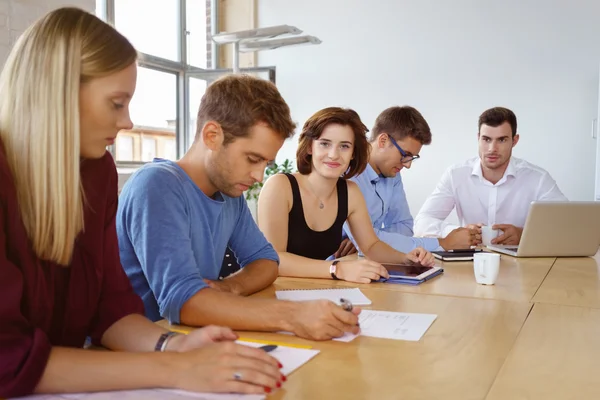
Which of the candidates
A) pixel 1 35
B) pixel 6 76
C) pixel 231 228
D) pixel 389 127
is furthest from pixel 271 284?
pixel 1 35

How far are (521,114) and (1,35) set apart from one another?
4239mm

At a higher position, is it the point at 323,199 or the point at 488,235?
the point at 323,199

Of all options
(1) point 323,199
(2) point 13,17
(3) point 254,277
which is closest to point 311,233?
(1) point 323,199

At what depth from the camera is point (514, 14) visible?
5387 millimetres

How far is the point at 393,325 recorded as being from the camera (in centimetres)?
128

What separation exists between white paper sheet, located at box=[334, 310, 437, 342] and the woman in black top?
764mm

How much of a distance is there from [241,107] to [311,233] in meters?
0.94

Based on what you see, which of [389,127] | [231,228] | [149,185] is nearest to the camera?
[149,185]

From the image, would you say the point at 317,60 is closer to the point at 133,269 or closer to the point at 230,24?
the point at 230,24

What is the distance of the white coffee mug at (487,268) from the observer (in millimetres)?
1771

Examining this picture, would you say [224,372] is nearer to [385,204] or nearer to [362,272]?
[362,272]

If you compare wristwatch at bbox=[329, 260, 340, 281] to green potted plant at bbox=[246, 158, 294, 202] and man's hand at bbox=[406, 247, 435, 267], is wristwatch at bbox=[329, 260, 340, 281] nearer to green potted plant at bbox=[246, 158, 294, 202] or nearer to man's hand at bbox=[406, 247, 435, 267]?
man's hand at bbox=[406, 247, 435, 267]

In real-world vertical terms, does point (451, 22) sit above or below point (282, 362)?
above

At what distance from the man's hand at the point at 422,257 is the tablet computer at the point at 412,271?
4 cm
